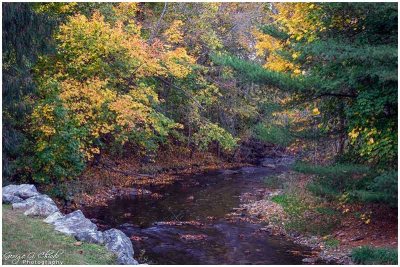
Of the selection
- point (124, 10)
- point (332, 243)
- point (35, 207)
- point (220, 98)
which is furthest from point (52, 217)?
point (220, 98)

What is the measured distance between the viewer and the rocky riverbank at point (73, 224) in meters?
9.02

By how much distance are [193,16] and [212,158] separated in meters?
8.42

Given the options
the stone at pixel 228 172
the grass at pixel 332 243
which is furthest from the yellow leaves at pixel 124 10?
the grass at pixel 332 243

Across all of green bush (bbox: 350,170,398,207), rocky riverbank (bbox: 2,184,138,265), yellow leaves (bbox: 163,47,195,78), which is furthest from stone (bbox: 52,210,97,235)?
yellow leaves (bbox: 163,47,195,78)

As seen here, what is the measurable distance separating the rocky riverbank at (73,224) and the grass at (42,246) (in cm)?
21

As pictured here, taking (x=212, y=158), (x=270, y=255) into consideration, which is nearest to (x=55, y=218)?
(x=270, y=255)

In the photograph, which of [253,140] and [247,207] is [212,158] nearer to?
[253,140]

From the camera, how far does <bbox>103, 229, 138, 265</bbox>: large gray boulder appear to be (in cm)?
877

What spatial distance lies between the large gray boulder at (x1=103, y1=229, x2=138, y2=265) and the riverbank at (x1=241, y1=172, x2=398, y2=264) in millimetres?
3653

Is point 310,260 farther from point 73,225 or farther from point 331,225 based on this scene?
point 73,225

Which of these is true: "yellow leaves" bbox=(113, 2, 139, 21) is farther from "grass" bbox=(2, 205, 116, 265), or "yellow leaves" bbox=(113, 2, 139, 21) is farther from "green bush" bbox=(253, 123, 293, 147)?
"grass" bbox=(2, 205, 116, 265)

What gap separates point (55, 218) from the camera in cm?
984

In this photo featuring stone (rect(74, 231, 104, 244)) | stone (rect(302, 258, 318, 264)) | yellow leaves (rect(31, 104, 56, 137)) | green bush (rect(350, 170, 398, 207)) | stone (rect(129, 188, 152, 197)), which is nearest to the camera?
green bush (rect(350, 170, 398, 207))

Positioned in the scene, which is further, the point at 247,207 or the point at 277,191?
the point at 277,191
